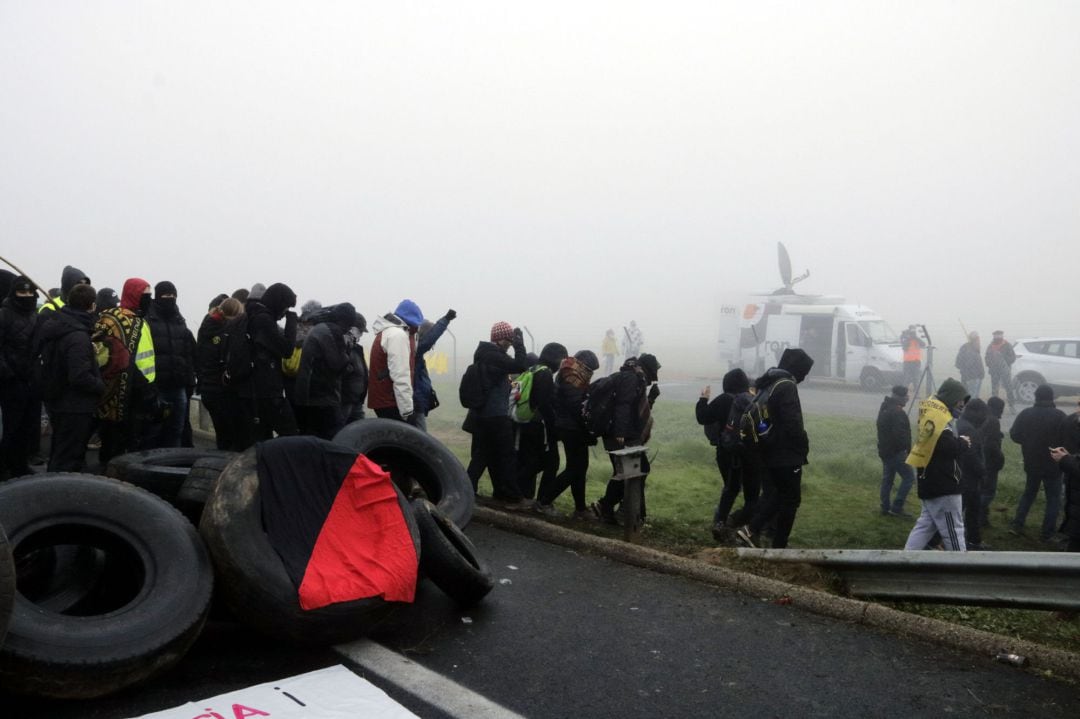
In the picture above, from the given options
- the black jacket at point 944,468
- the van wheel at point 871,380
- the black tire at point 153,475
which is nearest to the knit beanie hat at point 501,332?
the black tire at point 153,475

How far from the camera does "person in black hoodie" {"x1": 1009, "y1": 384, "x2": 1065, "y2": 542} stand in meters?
9.52

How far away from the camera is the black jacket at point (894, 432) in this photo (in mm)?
10453

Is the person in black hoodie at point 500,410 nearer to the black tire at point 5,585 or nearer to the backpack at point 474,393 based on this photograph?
the backpack at point 474,393

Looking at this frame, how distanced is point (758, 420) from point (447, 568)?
3316 millimetres

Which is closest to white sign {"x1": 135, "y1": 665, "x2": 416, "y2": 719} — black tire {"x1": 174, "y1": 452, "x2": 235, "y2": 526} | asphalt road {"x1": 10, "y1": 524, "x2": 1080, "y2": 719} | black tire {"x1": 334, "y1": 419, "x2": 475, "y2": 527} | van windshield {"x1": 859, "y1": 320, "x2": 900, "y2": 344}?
asphalt road {"x1": 10, "y1": 524, "x2": 1080, "y2": 719}

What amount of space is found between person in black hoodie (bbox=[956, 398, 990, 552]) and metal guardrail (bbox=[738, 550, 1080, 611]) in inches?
156

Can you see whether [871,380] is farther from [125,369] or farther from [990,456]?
[125,369]

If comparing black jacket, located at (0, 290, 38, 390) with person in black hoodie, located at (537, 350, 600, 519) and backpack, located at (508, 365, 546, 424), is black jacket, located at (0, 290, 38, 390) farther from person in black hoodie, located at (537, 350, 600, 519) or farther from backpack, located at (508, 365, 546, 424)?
person in black hoodie, located at (537, 350, 600, 519)

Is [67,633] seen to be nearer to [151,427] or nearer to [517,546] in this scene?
[517,546]

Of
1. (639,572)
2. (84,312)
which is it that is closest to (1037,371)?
(639,572)

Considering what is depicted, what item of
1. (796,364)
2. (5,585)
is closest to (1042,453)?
(796,364)

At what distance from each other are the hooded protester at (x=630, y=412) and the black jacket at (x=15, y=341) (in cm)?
535

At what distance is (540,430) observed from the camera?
341 inches

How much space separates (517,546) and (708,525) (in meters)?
2.91
